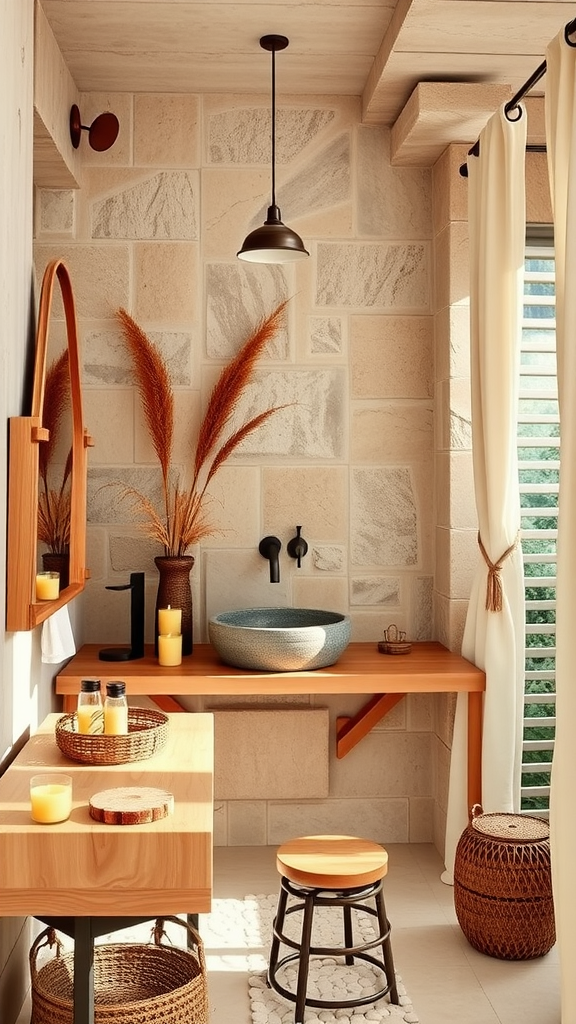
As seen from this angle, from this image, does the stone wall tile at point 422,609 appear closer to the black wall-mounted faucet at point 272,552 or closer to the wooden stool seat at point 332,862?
the black wall-mounted faucet at point 272,552

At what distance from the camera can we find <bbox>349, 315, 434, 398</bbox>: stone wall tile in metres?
3.87

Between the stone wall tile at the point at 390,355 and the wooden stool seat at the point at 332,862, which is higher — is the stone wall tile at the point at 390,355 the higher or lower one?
the higher one

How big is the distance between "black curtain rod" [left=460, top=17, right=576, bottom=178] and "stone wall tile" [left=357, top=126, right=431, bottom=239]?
0.32 metres

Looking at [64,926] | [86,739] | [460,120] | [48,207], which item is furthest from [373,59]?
[64,926]

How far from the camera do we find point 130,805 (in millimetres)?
1992

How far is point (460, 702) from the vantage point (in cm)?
343

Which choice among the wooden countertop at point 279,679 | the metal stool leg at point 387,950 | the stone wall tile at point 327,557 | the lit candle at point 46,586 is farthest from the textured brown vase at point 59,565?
the metal stool leg at point 387,950

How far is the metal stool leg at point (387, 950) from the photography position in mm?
2596

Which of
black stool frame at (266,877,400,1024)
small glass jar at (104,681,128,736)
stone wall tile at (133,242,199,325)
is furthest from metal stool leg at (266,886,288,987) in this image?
stone wall tile at (133,242,199,325)

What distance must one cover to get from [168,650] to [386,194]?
184cm

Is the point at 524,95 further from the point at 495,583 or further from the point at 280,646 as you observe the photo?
the point at 280,646

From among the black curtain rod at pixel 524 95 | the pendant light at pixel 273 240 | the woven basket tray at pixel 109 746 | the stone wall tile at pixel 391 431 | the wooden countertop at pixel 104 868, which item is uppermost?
the black curtain rod at pixel 524 95

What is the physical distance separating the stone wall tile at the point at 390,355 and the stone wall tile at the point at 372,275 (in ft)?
0.20

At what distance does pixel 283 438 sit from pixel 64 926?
7.24 ft
